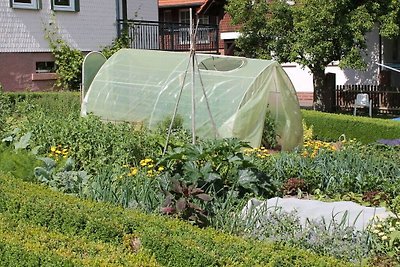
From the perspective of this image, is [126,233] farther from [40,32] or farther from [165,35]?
[165,35]

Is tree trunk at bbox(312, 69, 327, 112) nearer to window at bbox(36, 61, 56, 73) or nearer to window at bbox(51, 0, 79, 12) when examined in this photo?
window at bbox(51, 0, 79, 12)

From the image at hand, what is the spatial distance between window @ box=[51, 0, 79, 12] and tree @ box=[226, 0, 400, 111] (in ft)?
16.3

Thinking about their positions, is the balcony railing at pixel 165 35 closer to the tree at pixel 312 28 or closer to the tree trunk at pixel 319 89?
the tree at pixel 312 28

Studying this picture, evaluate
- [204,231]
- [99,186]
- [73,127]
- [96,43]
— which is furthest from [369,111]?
[204,231]

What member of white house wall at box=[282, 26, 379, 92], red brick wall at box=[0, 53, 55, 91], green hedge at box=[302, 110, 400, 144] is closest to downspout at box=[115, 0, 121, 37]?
red brick wall at box=[0, 53, 55, 91]

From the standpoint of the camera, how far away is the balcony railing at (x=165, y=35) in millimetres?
25453

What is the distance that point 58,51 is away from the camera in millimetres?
22656

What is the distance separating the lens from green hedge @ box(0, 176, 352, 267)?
16.4 feet

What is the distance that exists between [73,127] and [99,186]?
11.3ft

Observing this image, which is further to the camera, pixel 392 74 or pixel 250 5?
pixel 392 74

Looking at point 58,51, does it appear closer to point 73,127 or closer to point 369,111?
point 369,111

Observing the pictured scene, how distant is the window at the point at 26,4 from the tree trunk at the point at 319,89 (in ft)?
29.3

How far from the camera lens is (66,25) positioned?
23141 mm

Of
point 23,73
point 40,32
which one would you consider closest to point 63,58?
point 40,32
